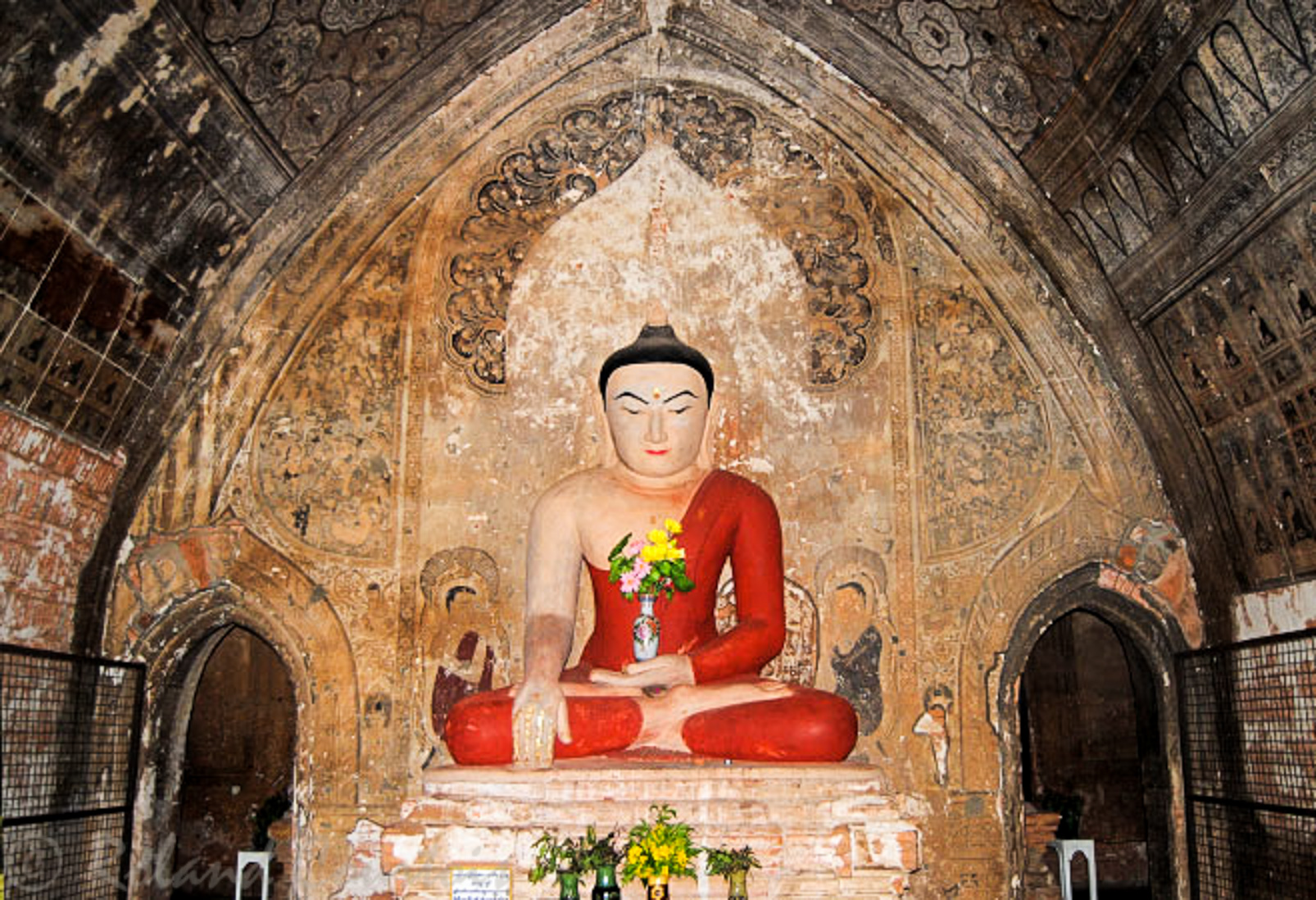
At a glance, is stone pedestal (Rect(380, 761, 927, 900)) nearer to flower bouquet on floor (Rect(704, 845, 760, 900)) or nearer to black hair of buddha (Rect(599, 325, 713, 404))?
flower bouquet on floor (Rect(704, 845, 760, 900))

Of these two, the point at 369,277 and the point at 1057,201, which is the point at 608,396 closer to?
the point at 369,277

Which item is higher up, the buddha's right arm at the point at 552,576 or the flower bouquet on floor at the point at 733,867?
the buddha's right arm at the point at 552,576

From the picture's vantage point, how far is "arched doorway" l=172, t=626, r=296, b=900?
432 inches

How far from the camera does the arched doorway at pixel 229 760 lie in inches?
432

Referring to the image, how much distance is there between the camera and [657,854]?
4543 mm

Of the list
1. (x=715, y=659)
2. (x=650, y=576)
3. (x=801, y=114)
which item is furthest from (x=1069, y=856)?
(x=801, y=114)

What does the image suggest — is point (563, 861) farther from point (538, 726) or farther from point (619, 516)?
point (619, 516)

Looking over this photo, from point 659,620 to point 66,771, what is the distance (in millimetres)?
3178

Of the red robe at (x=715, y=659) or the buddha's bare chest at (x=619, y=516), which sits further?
the buddha's bare chest at (x=619, y=516)

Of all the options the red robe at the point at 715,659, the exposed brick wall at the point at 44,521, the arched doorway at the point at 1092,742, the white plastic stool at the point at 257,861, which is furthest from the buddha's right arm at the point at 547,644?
the arched doorway at the point at 1092,742

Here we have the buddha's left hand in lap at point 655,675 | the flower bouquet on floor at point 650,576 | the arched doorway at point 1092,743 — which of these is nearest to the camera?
the buddha's left hand in lap at point 655,675

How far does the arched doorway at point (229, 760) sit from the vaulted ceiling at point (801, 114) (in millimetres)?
4399

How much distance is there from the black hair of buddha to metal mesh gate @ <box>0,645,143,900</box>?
3174 millimetres

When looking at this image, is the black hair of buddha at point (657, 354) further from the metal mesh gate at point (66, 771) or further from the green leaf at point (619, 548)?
the metal mesh gate at point (66, 771)
